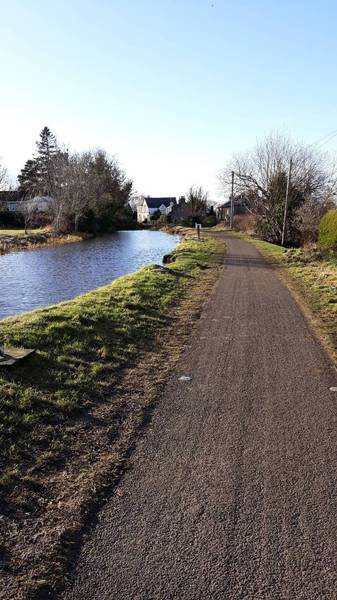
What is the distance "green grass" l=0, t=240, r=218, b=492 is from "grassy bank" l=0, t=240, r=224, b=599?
0.01m

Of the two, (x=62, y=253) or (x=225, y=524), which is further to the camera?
(x=62, y=253)

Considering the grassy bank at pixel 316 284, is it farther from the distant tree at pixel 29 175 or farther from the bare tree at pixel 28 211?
the distant tree at pixel 29 175

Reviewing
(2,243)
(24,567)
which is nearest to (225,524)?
(24,567)

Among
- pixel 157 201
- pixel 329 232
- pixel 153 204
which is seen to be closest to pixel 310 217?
pixel 329 232

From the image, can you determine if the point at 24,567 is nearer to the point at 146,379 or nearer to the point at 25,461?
the point at 25,461

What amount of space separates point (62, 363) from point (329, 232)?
18083 millimetres

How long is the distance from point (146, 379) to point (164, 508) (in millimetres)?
2745

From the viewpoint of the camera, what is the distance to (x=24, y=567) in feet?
8.91

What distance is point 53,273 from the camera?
20.7 meters

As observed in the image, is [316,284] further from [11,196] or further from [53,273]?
[11,196]

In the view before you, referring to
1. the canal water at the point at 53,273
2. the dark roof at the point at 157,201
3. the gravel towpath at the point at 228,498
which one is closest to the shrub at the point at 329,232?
the canal water at the point at 53,273

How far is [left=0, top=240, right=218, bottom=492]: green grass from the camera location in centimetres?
417

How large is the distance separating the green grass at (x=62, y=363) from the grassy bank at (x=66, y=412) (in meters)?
0.01

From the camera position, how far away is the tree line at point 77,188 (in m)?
46.0
